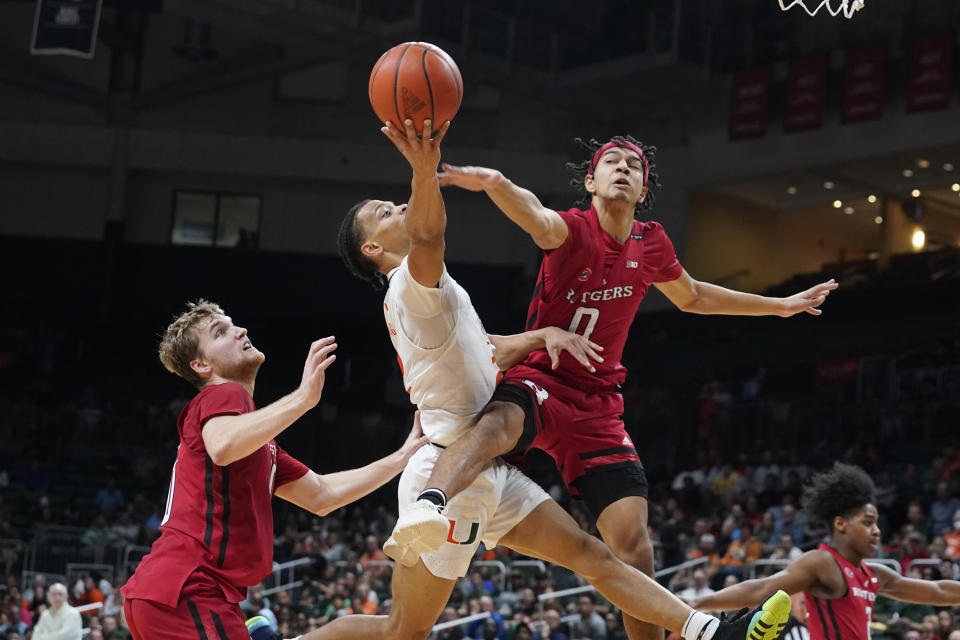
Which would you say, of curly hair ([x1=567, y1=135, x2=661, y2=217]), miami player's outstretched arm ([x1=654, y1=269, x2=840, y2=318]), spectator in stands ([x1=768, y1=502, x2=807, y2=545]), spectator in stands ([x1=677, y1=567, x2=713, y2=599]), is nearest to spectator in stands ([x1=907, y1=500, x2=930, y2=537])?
spectator in stands ([x1=768, y1=502, x2=807, y2=545])

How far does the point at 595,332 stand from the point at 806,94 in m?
17.9

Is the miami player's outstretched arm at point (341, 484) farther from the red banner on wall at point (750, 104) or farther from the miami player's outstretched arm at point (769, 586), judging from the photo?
the red banner on wall at point (750, 104)

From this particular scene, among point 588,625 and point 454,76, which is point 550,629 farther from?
point 454,76

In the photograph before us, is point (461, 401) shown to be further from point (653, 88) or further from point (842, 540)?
point (653, 88)

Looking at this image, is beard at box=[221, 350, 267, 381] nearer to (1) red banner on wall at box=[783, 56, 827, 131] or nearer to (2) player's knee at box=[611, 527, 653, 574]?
(2) player's knee at box=[611, 527, 653, 574]

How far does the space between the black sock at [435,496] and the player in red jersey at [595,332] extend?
559 millimetres

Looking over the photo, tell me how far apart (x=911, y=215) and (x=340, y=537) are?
533 inches

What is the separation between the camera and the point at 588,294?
6230 millimetres

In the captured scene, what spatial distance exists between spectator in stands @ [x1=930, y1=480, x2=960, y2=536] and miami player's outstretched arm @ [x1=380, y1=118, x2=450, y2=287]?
11064 millimetres

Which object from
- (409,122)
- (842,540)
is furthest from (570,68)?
(409,122)

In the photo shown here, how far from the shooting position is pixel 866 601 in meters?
6.93

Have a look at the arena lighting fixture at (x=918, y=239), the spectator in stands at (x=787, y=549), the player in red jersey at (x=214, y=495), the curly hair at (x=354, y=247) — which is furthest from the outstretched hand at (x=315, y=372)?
the arena lighting fixture at (x=918, y=239)

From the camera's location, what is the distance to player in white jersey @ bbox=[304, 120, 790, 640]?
17.8ft

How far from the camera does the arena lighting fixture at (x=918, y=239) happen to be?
1003 inches
